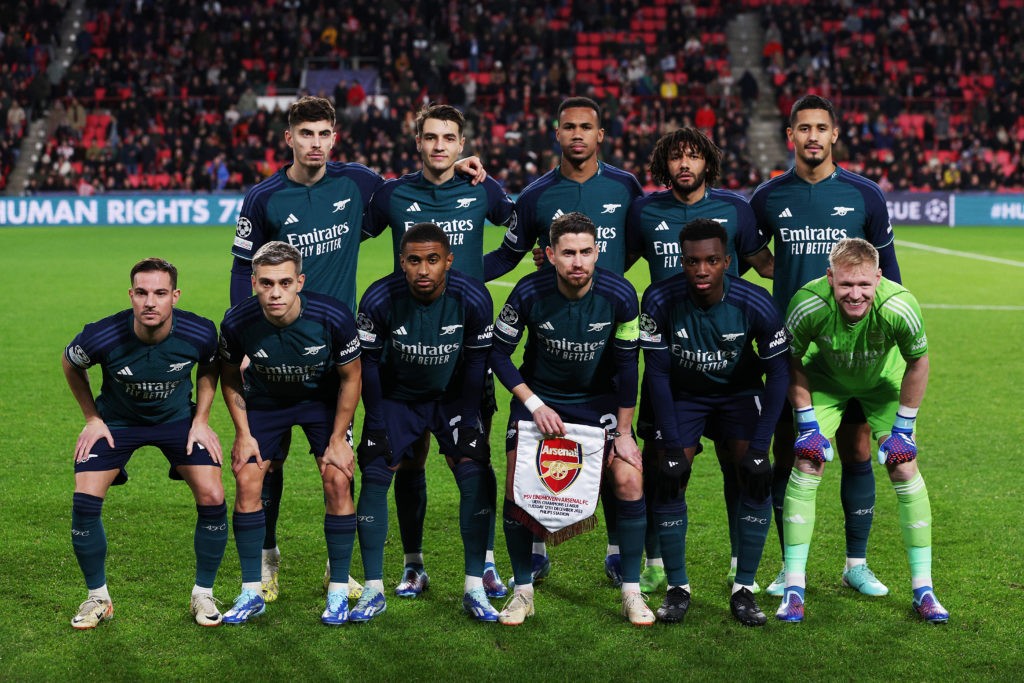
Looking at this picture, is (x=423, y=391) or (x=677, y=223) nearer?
(x=423, y=391)

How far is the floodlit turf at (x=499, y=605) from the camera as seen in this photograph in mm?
5105

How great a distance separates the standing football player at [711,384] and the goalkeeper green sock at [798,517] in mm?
136

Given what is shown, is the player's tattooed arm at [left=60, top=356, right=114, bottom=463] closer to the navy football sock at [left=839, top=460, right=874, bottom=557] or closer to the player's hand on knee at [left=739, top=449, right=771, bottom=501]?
the player's hand on knee at [left=739, top=449, right=771, bottom=501]

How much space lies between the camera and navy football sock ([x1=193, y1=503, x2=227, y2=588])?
5.61 metres

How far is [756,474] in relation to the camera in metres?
5.57

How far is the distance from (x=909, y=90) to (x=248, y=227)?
29730mm

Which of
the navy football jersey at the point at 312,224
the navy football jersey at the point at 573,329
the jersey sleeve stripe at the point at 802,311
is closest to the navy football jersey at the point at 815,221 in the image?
the jersey sleeve stripe at the point at 802,311

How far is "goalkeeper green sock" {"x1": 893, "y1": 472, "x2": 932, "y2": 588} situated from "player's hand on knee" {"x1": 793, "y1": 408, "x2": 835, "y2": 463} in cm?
45

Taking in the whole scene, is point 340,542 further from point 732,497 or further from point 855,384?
point 855,384

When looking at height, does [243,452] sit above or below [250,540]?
above

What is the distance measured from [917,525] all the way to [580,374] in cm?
185

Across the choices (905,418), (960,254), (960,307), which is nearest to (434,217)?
(905,418)

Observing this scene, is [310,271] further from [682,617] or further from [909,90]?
[909,90]

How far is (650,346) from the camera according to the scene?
5598 mm
